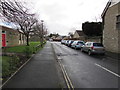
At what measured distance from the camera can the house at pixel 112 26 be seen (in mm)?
15875

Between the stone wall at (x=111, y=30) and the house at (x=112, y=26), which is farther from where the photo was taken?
the stone wall at (x=111, y=30)

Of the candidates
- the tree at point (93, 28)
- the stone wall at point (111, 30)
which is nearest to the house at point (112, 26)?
the stone wall at point (111, 30)

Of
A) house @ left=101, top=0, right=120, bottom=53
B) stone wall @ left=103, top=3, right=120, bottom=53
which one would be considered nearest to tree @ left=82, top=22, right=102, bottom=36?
house @ left=101, top=0, right=120, bottom=53

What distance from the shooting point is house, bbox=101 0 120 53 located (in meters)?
15.9

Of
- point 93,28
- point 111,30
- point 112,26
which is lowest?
point 111,30

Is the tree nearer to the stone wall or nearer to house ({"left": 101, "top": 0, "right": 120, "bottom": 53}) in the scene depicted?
house ({"left": 101, "top": 0, "right": 120, "bottom": 53})

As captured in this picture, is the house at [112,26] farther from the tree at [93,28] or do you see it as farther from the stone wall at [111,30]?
the tree at [93,28]

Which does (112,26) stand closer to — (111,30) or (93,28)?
(111,30)

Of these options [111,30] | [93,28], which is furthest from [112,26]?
[93,28]

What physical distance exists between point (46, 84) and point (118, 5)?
50.2 ft

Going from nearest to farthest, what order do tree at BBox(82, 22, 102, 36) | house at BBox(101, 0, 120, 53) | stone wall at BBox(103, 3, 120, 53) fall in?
house at BBox(101, 0, 120, 53) < stone wall at BBox(103, 3, 120, 53) < tree at BBox(82, 22, 102, 36)

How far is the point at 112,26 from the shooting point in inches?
677

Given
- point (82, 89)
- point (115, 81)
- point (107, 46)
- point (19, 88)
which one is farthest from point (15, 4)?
point (107, 46)

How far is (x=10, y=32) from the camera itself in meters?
25.8
